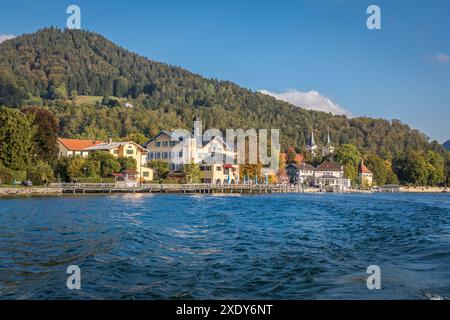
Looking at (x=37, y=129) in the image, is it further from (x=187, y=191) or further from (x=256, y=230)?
(x=256, y=230)

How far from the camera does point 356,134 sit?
18725 centimetres

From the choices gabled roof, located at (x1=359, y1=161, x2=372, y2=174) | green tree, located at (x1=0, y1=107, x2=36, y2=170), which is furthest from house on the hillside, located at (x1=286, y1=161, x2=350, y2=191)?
green tree, located at (x1=0, y1=107, x2=36, y2=170)

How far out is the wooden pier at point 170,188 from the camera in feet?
183

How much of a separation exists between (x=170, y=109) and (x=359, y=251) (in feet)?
503

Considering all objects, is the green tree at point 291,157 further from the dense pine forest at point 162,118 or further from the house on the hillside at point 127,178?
the house on the hillside at point 127,178

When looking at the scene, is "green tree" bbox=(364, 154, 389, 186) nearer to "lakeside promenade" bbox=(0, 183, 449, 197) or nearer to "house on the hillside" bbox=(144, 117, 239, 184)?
"lakeside promenade" bbox=(0, 183, 449, 197)

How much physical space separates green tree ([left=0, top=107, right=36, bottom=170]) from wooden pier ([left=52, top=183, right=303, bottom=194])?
4920mm

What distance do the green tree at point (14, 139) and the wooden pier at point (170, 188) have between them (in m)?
4.92

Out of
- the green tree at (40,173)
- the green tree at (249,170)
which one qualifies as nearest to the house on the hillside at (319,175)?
the green tree at (249,170)

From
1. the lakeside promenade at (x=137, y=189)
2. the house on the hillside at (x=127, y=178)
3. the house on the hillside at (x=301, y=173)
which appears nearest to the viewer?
the lakeside promenade at (x=137, y=189)

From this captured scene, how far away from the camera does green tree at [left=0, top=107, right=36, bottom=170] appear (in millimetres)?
51625

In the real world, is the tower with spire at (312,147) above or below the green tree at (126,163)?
above

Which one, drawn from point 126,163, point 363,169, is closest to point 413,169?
point 363,169

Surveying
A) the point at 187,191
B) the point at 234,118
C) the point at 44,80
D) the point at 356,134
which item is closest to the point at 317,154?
the point at 234,118
